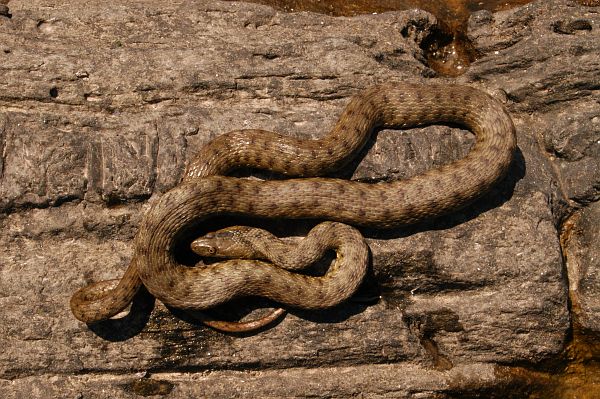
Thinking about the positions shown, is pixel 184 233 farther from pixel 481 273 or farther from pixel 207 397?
pixel 481 273

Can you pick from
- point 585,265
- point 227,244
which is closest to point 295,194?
point 227,244

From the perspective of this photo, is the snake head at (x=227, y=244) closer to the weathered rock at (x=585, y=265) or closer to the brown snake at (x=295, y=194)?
the brown snake at (x=295, y=194)

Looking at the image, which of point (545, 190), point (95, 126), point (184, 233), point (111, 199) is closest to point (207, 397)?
point (184, 233)

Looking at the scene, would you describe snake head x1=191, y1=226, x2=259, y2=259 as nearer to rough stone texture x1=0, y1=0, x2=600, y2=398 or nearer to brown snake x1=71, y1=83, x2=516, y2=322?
brown snake x1=71, y1=83, x2=516, y2=322

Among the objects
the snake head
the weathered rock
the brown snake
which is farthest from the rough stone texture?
the snake head

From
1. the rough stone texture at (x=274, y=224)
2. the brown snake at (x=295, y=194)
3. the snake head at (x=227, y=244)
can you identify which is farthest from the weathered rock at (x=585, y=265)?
the snake head at (x=227, y=244)

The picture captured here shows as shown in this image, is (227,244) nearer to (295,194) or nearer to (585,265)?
(295,194)

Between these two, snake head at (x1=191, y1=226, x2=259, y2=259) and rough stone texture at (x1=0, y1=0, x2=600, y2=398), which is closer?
snake head at (x1=191, y1=226, x2=259, y2=259)

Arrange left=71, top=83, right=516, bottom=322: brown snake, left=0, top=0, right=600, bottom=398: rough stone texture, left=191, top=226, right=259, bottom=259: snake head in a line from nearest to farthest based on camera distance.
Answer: left=71, top=83, right=516, bottom=322: brown snake
left=191, top=226, right=259, bottom=259: snake head
left=0, top=0, right=600, bottom=398: rough stone texture
